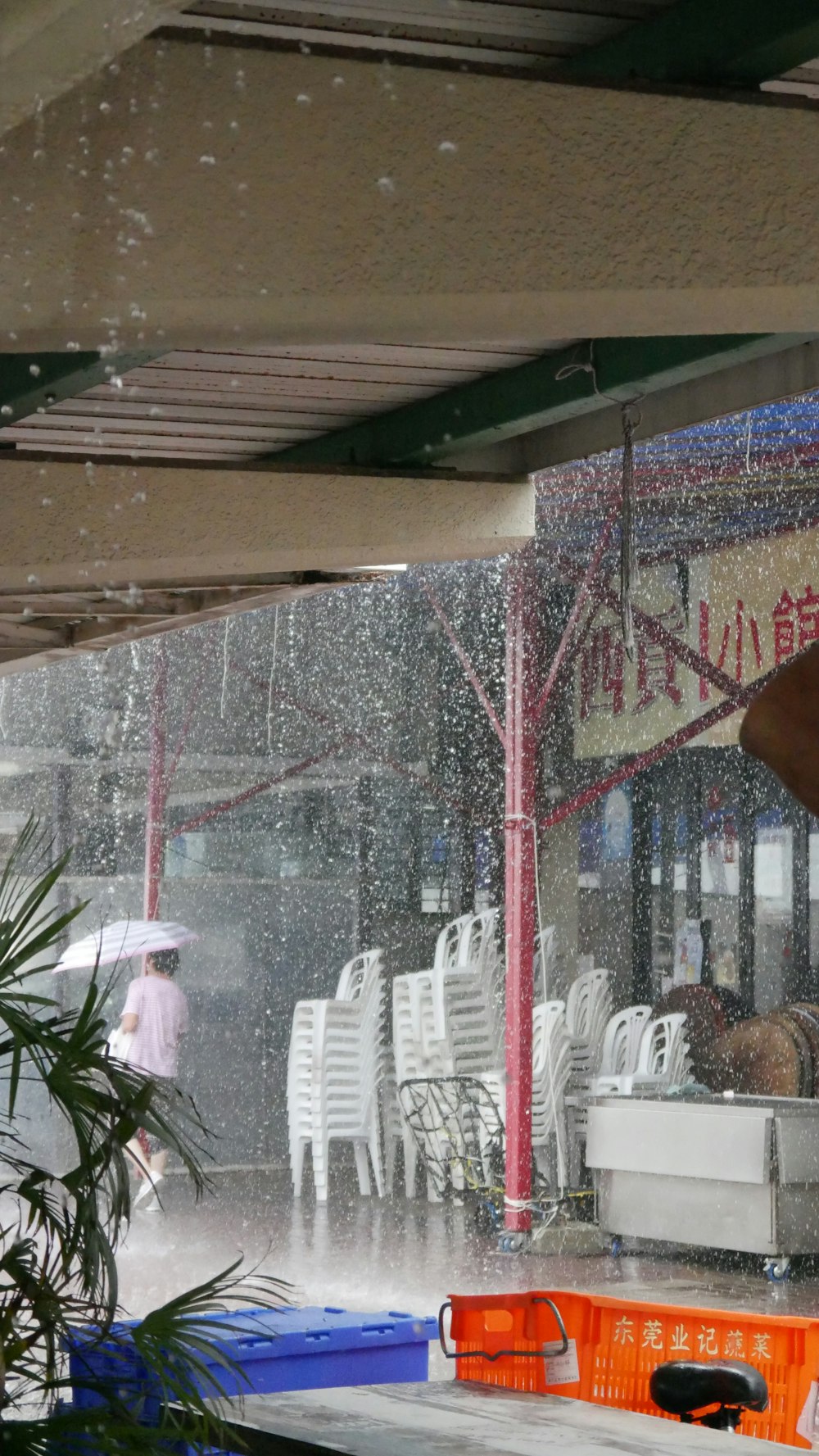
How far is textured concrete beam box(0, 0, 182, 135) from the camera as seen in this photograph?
1.65 m

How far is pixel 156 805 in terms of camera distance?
1353 cm

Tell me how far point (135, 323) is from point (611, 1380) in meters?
2.97

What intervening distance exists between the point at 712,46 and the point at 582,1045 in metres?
10.1

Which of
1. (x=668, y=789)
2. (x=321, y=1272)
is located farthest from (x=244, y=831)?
(x=321, y=1272)

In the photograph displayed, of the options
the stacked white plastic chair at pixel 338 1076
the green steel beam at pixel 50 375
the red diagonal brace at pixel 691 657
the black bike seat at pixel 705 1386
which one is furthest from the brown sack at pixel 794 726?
the stacked white plastic chair at pixel 338 1076

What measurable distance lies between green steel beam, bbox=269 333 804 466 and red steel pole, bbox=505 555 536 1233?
5472 mm

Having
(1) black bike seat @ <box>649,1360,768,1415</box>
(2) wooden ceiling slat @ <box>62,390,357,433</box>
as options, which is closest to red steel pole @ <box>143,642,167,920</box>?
(2) wooden ceiling slat @ <box>62,390,357,433</box>

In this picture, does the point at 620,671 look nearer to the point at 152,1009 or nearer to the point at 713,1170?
the point at 152,1009

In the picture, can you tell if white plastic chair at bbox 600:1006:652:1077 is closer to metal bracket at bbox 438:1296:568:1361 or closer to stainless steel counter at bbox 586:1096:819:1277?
stainless steel counter at bbox 586:1096:819:1277

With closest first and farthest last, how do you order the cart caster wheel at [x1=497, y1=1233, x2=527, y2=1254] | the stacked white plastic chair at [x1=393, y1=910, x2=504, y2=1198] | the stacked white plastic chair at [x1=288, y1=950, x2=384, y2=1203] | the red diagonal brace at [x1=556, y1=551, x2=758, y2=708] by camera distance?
the cart caster wheel at [x1=497, y1=1233, x2=527, y2=1254]
the red diagonal brace at [x1=556, y1=551, x2=758, y2=708]
the stacked white plastic chair at [x1=393, y1=910, x2=504, y2=1198]
the stacked white plastic chair at [x1=288, y1=950, x2=384, y2=1203]

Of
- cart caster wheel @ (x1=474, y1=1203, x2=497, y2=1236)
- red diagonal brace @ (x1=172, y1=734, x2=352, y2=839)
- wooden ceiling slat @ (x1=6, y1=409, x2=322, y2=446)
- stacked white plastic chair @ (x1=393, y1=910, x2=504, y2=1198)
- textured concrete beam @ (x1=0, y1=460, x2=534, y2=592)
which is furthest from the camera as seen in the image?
red diagonal brace @ (x1=172, y1=734, x2=352, y2=839)

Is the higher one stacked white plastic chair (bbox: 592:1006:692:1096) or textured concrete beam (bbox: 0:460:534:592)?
textured concrete beam (bbox: 0:460:534:592)

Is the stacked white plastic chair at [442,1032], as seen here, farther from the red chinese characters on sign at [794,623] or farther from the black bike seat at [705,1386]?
the black bike seat at [705,1386]

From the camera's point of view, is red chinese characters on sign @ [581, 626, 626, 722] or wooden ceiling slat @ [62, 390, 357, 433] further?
red chinese characters on sign @ [581, 626, 626, 722]
